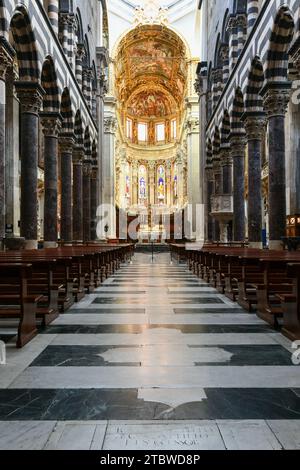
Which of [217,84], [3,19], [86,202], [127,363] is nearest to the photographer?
[127,363]

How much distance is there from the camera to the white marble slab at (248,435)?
2.51 m

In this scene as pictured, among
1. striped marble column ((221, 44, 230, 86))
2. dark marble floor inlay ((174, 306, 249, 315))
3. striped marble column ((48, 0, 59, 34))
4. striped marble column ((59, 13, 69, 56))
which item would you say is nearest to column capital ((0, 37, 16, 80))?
striped marble column ((48, 0, 59, 34))

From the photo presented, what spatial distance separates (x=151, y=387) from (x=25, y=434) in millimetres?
1151

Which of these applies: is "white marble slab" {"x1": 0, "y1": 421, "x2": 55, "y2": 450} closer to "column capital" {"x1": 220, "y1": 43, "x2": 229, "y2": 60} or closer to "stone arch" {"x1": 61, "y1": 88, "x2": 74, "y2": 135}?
"stone arch" {"x1": 61, "y1": 88, "x2": 74, "y2": 135}

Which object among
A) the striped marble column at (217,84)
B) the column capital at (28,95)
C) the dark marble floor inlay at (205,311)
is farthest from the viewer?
the striped marble column at (217,84)

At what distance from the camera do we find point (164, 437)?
2635 mm

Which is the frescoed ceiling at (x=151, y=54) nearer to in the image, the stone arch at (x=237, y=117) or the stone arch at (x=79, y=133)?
the stone arch at (x=79, y=133)

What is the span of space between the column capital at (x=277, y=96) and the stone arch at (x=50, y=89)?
7857 mm

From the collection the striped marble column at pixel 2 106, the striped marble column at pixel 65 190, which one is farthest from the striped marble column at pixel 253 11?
the striped marble column at pixel 2 106

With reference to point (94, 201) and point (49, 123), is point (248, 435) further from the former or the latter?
point (94, 201)

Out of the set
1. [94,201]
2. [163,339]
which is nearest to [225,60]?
[94,201]

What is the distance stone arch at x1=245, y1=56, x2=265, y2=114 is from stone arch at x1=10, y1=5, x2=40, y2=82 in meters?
7.85

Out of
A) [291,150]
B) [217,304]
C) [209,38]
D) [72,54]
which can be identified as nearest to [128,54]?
[209,38]

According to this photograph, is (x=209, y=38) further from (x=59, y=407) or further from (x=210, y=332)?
(x=59, y=407)
